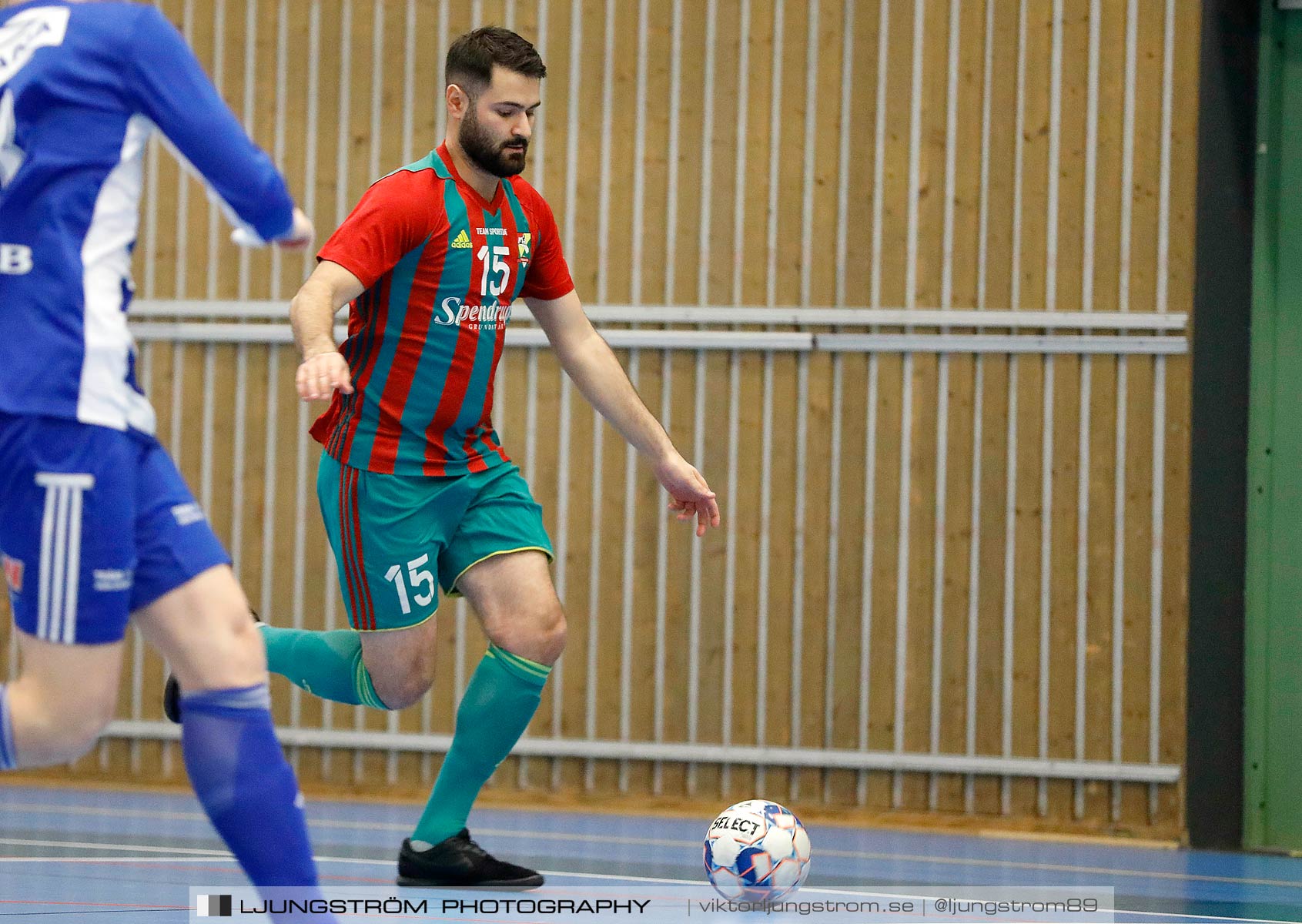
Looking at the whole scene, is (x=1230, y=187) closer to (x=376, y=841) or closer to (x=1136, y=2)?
(x=1136, y=2)

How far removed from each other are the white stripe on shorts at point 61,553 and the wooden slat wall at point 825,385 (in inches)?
180

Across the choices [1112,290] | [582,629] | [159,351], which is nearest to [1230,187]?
[1112,290]

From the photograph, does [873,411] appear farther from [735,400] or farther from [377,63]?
[377,63]

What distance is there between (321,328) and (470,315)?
81 cm

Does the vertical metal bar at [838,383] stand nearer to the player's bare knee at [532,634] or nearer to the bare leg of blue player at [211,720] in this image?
the player's bare knee at [532,634]

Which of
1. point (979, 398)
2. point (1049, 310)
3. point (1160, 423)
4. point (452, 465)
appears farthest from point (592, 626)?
point (452, 465)

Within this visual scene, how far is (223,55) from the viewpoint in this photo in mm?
7336

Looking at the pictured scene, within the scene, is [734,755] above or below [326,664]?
below

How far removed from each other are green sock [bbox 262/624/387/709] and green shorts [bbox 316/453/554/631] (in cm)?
16

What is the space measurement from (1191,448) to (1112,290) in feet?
2.41

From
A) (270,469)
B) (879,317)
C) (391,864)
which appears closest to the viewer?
(391,864)

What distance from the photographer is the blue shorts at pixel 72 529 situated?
2.43 meters

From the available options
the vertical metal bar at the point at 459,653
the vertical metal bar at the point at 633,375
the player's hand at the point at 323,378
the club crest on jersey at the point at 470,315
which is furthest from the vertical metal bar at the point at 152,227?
the player's hand at the point at 323,378

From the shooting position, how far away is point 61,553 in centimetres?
244
